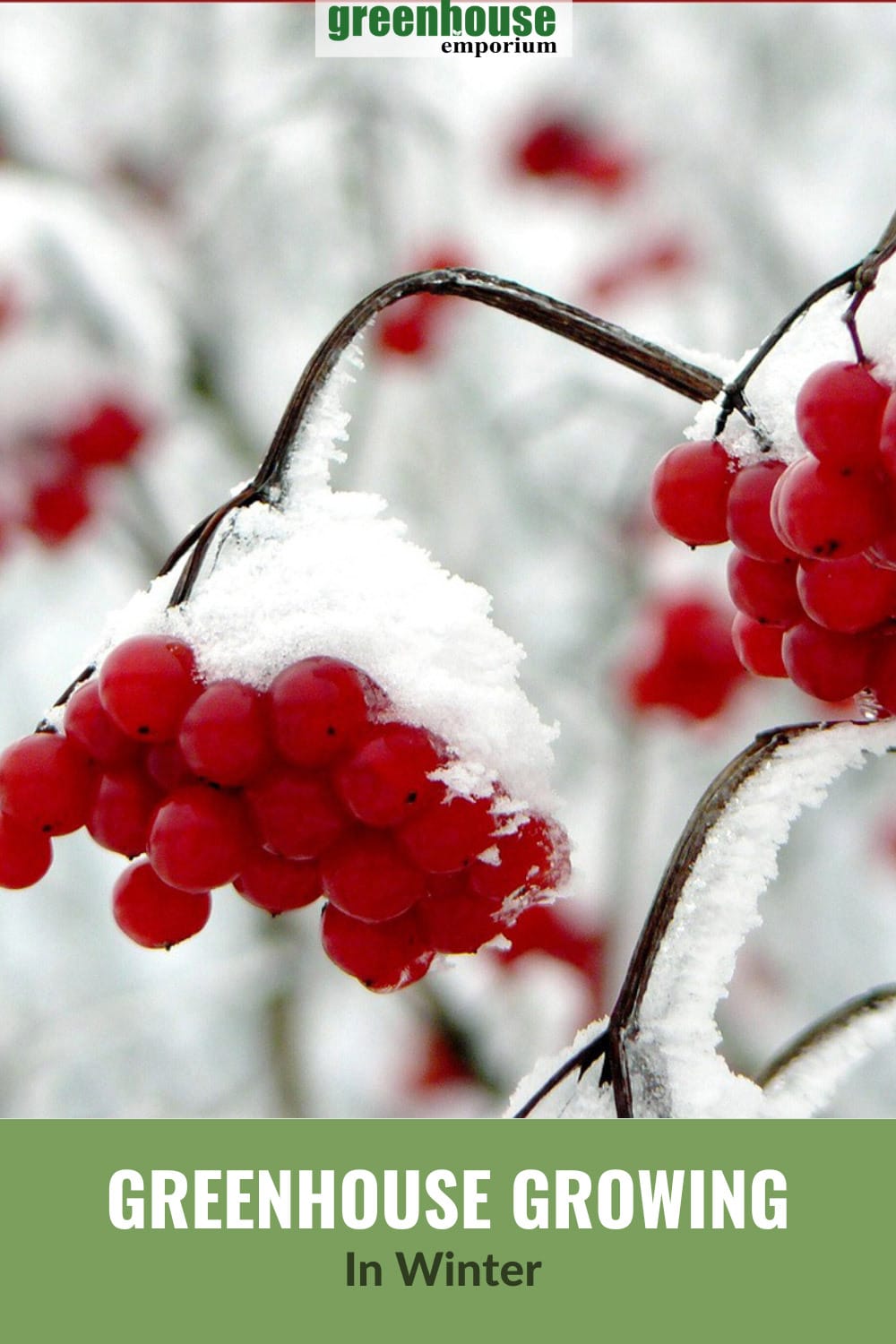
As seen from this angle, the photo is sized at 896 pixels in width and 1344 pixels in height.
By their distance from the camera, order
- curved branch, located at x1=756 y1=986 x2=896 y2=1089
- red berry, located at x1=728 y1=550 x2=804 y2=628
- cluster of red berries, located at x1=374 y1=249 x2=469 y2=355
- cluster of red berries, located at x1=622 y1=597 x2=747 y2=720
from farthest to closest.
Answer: cluster of red berries, located at x1=374 y1=249 x2=469 y2=355
cluster of red berries, located at x1=622 y1=597 x2=747 y2=720
curved branch, located at x1=756 y1=986 x2=896 y2=1089
red berry, located at x1=728 y1=550 x2=804 y2=628

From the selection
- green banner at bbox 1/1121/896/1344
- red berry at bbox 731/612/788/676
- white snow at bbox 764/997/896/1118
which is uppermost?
red berry at bbox 731/612/788/676

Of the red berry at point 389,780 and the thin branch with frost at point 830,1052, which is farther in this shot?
the thin branch with frost at point 830,1052

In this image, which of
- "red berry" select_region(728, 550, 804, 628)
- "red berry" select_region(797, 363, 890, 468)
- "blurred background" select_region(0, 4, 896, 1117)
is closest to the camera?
"red berry" select_region(797, 363, 890, 468)

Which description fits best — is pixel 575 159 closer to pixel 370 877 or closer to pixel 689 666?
pixel 689 666

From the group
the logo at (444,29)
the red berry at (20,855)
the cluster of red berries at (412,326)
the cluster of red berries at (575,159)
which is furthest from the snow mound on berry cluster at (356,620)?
the cluster of red berries at (575,159)

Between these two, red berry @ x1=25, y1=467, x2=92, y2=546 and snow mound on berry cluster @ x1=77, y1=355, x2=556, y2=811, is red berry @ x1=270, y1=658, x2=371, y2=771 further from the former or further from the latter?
red berry @ x1=25, y1=467, x2=92, y2=546

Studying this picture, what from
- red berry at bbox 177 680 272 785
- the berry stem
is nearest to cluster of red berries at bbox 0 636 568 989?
red berry at bbox 177 680 272 785

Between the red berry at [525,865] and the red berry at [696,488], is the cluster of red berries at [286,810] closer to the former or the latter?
the red berry at [525,865]
